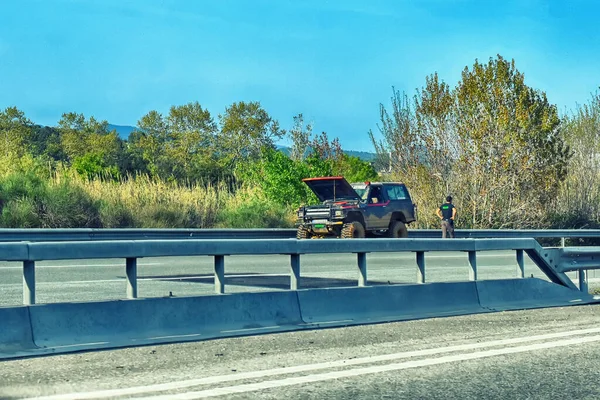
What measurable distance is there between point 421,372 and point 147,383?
2.10m

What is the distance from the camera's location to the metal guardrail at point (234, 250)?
24.1ft

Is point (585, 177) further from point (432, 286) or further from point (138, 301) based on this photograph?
point (138, 301)

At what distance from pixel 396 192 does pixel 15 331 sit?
2301cm

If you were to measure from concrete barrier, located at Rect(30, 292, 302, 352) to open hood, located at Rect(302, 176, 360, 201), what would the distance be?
19.1 m

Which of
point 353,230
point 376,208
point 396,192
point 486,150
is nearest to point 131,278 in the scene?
point 353,230

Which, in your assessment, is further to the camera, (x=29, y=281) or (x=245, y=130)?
(x=245, y=130)

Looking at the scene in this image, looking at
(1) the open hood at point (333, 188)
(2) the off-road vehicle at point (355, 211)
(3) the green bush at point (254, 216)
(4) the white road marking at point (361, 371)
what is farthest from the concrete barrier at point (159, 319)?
(3) the green bush at point (254, 216)

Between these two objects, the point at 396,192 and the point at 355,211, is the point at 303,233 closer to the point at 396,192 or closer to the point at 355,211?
the point at 355,211

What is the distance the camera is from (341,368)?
283 inches

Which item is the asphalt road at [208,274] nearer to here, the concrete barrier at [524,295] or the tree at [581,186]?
the concrete barrier at [524,295]

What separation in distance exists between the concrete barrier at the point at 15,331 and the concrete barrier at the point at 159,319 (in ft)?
0.19

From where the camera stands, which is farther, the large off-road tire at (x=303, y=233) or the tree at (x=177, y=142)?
the tree at (x=177, y=142)

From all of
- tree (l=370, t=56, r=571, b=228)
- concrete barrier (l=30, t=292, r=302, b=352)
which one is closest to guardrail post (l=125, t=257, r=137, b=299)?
concrete barrier (l=30, t=292, r=302, b=352)

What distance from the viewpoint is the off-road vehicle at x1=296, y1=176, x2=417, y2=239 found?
91.0 feet
